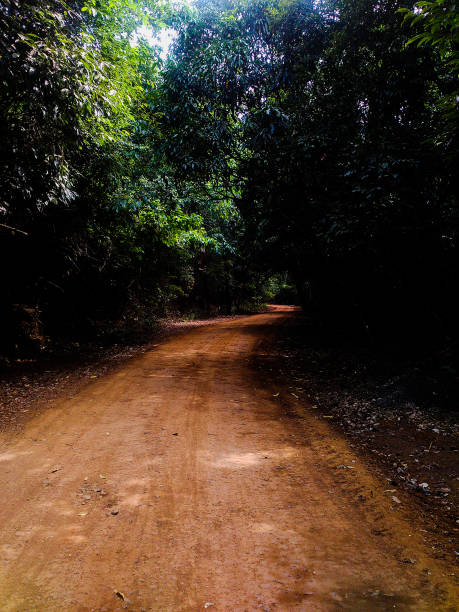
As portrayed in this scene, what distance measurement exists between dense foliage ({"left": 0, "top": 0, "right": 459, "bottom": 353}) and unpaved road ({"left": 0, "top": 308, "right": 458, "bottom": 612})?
170 inches

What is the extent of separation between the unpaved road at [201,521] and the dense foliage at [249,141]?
4.32 meters

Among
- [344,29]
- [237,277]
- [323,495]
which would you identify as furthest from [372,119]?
[237,277]

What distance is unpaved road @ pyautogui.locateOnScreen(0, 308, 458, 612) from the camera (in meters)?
2.38

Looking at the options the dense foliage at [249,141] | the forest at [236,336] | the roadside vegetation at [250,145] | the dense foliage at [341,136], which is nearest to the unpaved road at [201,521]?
the forest at [236,336]

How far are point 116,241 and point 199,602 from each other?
37.6ft

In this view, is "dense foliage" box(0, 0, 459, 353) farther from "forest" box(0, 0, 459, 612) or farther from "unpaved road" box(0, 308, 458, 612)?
"unpaved road" box(0, 308, 458, 612)

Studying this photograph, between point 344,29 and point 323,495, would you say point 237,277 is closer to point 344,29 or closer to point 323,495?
point 344,29

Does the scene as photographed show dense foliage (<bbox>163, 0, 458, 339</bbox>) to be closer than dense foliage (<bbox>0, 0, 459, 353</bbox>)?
No

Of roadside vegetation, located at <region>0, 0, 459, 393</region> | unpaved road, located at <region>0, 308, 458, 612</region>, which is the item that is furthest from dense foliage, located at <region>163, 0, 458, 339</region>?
unpaved road, located at <region>0, 308, 458, 612</region>

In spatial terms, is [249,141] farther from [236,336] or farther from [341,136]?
[236,336]

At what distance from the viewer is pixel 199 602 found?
2.30 m

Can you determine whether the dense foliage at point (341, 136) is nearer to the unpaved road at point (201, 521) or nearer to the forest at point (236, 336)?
the forest at point (236, 336)

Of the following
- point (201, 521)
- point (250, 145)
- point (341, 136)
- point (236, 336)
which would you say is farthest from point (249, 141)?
point (201, 521)

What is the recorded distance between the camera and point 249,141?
28.5 feet
